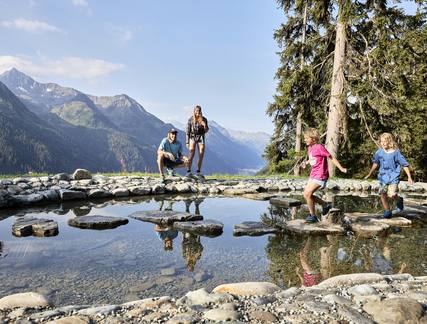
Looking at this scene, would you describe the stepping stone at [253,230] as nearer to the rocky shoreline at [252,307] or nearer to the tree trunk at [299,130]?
the rocky shoreline at [252,307]

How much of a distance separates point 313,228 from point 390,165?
93.5 inches

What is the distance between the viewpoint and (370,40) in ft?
→ 54.5

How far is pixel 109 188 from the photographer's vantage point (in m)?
9.37

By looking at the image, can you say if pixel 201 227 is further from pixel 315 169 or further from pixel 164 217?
pixel 315 169

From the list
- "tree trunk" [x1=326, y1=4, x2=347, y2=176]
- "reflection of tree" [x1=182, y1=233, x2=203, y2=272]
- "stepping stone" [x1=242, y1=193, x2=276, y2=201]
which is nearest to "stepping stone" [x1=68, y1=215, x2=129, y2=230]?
"reflection of tree" [x1=182, y1=233, x2=203, y2=272]

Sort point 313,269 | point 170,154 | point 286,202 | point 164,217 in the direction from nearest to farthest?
point 313,269 → point 164,217 → point 286,202 → point 170,154

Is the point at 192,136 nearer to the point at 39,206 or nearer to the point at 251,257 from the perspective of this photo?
the point at 39,206

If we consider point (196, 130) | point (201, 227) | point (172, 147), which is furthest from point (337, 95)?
point (201, 227)

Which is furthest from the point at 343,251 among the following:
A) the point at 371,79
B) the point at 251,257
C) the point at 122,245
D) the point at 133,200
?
the point at 371,79

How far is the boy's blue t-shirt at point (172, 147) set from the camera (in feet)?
34.3

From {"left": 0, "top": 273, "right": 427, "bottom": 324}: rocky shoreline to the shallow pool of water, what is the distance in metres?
0.38

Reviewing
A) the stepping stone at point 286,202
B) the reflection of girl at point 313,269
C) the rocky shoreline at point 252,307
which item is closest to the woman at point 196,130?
the stepping stone at point 286,202

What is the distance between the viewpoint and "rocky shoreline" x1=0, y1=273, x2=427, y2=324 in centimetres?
248

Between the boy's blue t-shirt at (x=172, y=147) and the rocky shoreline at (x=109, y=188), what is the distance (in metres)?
0.75
